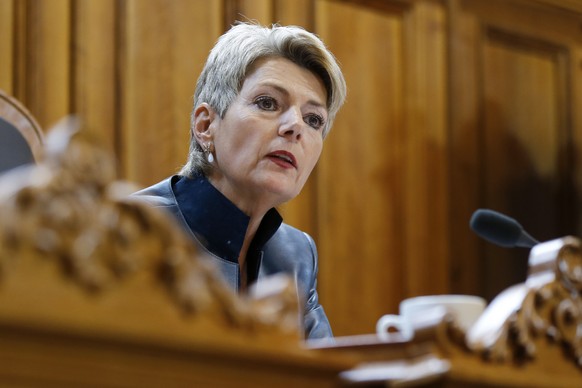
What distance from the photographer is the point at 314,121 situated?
2.38m

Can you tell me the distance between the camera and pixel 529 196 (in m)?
4.41

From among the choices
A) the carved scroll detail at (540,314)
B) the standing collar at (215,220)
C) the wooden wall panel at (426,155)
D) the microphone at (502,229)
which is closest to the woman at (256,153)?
the standing collar at (215,220)

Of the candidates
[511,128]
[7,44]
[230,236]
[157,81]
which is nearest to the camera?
[230,236]

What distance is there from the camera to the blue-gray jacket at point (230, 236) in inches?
85.7

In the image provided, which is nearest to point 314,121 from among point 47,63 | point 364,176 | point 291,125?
point 291,125

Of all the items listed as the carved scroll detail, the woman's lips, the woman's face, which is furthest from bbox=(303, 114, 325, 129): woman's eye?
the carved scroll detail

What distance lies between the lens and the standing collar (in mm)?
2182

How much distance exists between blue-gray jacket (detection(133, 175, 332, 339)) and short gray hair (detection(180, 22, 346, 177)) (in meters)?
0.12

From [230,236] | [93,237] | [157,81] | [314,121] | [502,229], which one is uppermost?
[157,81]

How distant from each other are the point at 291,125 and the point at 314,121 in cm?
12

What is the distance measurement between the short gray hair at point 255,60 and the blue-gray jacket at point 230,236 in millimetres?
116

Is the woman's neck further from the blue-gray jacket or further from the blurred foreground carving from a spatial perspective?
the blurred foreground carving

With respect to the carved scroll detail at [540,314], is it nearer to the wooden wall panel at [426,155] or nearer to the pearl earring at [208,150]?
the pearl earring at [208,150]

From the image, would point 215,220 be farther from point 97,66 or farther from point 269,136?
point 97,66
